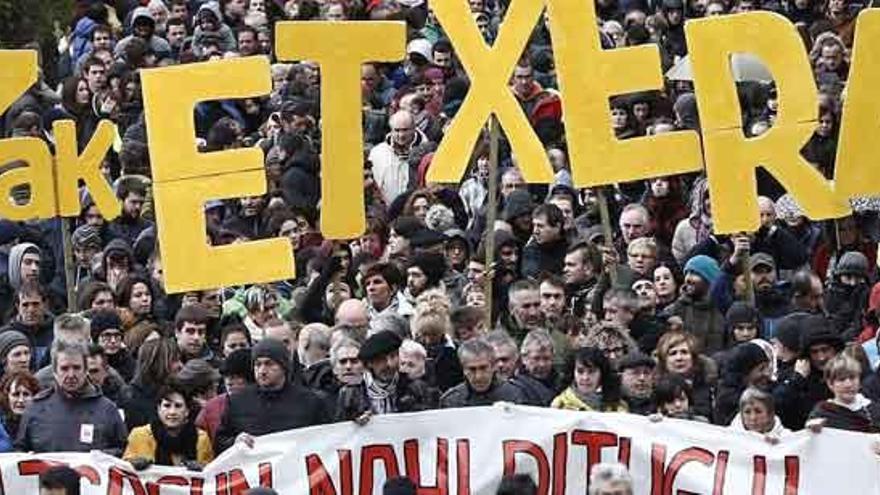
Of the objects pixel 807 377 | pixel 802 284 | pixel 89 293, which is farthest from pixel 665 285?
pixel 89 293

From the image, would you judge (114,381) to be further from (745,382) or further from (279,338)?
(745,382)

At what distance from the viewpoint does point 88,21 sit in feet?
84.0

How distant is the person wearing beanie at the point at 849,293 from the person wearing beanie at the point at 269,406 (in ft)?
9.80

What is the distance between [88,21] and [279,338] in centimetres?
907

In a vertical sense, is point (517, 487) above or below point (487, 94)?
below

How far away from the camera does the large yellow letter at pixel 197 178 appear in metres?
16.6

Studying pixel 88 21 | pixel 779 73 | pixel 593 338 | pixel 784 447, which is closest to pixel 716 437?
pixel 784 447

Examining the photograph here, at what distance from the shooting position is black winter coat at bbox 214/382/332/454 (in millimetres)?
15445

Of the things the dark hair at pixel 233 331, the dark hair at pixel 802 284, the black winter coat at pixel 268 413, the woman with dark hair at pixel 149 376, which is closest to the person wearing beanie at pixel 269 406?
the black winter coat at pixel 268 413

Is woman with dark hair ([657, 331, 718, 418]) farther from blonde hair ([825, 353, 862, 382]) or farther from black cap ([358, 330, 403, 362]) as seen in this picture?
black cap ([358, 330, 403, 362])

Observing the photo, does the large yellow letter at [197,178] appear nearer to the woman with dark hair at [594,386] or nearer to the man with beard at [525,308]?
the man with beard at [525,308]

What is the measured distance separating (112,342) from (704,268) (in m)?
2.98

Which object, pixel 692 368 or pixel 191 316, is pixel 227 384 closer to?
pixel 191 316

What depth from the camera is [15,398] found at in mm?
15938
